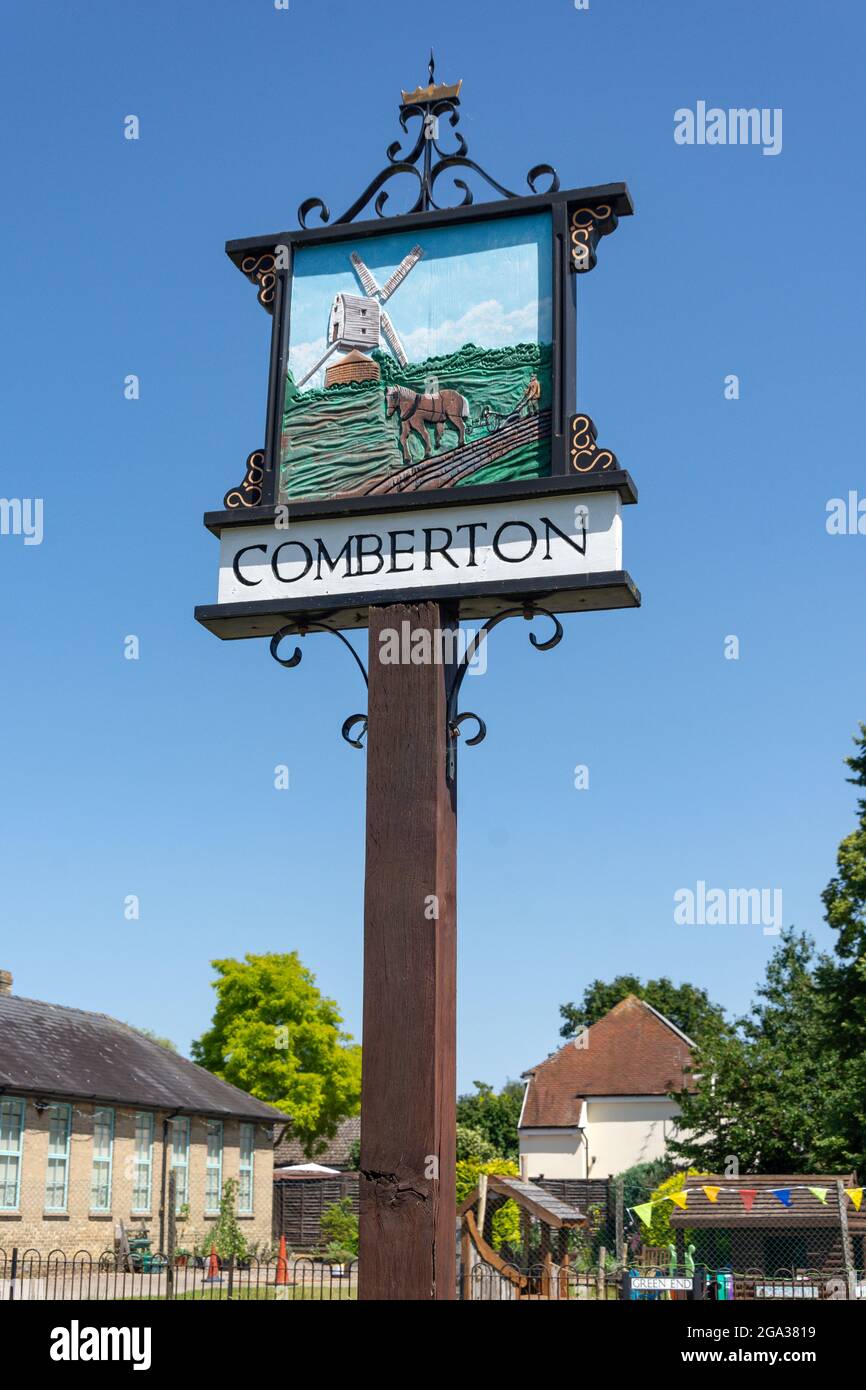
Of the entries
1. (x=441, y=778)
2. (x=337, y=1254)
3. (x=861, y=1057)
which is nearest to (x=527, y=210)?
(x=441, y=778)

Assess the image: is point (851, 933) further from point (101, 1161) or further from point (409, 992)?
point (409, 992)

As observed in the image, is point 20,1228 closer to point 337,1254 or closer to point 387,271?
point 337,1254

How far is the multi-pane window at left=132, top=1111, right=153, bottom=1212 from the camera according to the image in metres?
28.1

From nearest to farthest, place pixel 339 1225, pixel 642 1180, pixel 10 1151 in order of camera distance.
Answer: pixel 10 1151 → pixel 339 1225 → pixel 642 1180

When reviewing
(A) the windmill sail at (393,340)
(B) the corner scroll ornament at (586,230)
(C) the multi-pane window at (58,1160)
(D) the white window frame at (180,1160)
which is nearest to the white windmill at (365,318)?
(A) the windmill sail at (393,340)

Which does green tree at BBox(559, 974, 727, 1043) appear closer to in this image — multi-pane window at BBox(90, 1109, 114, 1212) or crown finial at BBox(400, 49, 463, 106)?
multi-pane window at BBox(90, 1109, 114, 1212)

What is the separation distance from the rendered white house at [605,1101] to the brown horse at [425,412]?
4203cm

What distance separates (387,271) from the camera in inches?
254

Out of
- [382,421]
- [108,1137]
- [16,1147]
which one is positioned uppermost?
[382,421]

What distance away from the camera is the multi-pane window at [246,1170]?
32.7m

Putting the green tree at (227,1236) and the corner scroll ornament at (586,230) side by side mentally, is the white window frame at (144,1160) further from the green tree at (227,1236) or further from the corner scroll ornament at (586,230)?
the corner scroll ornament at (586,230)

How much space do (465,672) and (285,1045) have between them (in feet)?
139

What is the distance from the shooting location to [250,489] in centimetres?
641

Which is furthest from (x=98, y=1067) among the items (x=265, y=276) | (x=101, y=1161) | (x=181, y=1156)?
(x=265, y=276)
